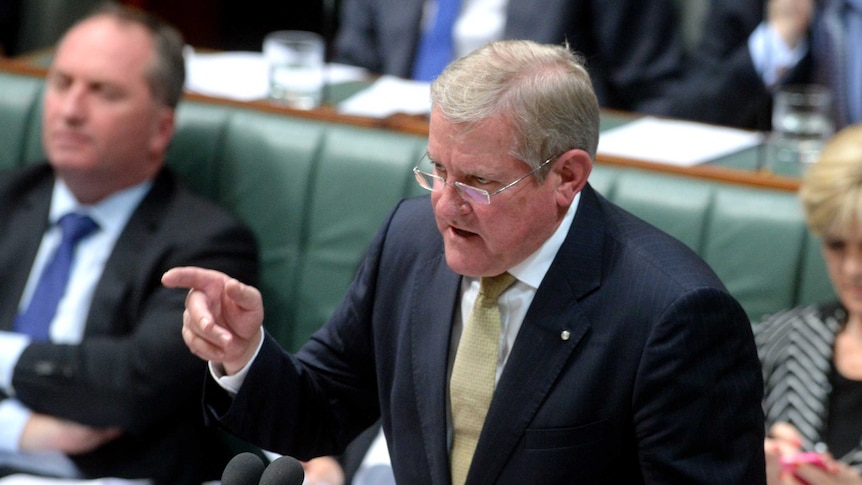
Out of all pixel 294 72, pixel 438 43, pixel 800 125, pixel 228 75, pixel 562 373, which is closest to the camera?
pixel 562 373

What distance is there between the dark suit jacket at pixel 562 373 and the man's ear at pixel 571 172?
0.08 metres

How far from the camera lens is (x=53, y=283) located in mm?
2758

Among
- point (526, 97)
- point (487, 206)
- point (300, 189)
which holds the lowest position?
point (300, 189)

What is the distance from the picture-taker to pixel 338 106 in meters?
3.08

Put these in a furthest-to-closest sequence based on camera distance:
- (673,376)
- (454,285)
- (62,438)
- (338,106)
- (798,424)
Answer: (338,106)
(62,438)
(798,424)
(454,285)
(673,376)

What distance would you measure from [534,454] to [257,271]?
1.25 metres

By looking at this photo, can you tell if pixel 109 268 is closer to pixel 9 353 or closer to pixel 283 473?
pixel 9 353

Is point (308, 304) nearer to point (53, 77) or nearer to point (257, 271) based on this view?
point (257, 271)

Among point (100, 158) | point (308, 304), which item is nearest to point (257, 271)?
point (308, 304)

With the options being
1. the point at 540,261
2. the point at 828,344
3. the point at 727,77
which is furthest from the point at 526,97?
the point at 727,77

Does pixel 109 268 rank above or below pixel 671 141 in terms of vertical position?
below

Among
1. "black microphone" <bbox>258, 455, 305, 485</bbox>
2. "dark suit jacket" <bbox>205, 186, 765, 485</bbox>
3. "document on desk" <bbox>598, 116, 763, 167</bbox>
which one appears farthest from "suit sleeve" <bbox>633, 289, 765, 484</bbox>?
"document on desk" <bbox>598, 116, 763, 167</bbox>

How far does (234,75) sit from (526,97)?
1.92 m

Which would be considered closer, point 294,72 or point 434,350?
point 434,350
